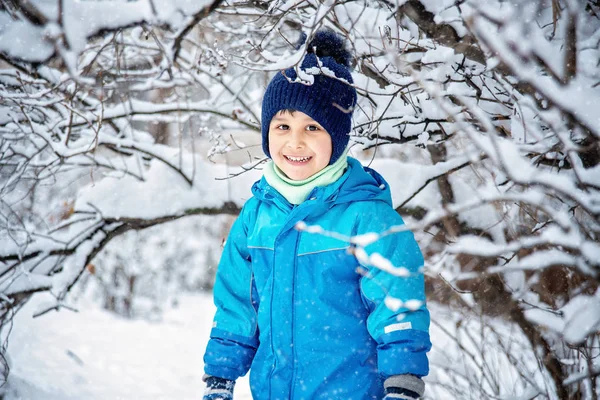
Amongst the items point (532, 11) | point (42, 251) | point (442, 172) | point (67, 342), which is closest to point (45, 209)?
point (67, 342)

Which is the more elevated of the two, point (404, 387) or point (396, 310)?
point (396, 310)

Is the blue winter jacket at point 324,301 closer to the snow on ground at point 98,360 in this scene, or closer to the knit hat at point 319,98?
the knit hat at point 319,98

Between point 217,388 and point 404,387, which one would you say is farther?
point 217,388

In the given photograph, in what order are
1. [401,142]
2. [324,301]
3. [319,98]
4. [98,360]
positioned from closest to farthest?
[324,301] → [319,98] → [401,142] → [98,360]

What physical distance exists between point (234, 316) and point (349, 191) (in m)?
0.68

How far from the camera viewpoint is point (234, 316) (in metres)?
1.98

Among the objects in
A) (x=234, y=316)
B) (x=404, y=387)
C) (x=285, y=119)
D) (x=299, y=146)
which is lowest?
(x=404, y=387)

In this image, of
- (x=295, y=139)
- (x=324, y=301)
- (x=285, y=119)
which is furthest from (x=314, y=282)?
(x=285, y=119)

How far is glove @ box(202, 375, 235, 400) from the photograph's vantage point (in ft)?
6.15

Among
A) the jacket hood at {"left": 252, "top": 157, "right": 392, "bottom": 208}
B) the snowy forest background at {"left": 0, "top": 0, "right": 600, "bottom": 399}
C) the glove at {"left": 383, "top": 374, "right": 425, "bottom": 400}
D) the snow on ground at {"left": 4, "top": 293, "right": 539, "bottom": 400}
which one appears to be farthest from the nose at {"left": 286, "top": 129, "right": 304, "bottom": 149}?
the snow on ground at {"left": 4, "top": 293, "right": 539, "bottom": 400}

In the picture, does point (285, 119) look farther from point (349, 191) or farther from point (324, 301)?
point (324, 301)

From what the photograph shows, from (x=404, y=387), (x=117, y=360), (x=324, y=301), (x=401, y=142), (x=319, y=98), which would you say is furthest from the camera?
(x=117, y=360)

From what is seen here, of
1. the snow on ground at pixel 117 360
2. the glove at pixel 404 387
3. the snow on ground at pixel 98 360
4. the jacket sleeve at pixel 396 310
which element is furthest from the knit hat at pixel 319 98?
the snow on ground at pixel 98 360

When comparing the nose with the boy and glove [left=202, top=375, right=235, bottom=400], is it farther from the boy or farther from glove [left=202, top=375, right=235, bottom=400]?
glove [left=202, top=375, right=235, bottom=400]
